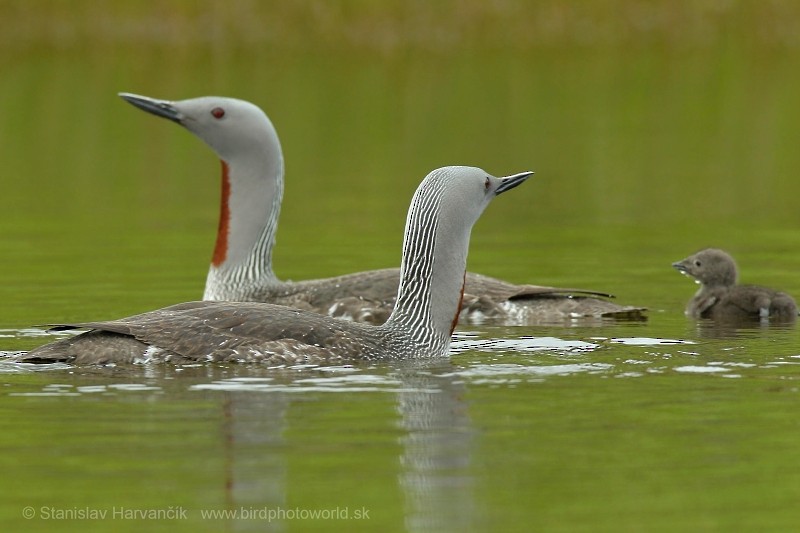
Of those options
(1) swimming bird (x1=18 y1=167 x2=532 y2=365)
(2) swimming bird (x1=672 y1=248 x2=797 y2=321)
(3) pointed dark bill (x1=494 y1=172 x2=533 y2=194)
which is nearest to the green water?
(1) swimming bird (x1=18 y1=167 x2=532 y2=365)

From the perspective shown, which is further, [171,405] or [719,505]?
[171,405]

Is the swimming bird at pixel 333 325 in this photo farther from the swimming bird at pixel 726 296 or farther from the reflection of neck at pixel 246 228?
the reflection of neck at pixel 246 228

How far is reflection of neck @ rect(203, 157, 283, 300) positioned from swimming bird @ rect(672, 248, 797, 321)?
279cm

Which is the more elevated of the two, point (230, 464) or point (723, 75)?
point (723, 75)

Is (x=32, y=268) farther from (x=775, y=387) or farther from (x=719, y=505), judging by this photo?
(x=719, y=505)

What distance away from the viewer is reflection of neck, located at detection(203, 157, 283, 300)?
11883 millimetres

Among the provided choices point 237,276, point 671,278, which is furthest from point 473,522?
point 671,278

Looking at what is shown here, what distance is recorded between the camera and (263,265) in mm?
12047

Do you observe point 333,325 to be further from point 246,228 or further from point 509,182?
point 246,228

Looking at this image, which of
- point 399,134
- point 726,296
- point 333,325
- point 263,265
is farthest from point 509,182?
point 399,134

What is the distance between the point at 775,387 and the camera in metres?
8.28

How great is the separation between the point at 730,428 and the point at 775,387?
941 mm

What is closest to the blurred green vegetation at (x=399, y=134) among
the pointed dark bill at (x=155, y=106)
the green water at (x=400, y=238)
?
the green water at (x=400, y=238)

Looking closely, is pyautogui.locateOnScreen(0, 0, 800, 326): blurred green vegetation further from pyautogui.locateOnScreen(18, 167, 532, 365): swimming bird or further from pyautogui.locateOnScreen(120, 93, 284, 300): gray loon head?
pyautogui.locateOnScreen(18, 167, 532, 365): swimming bird
